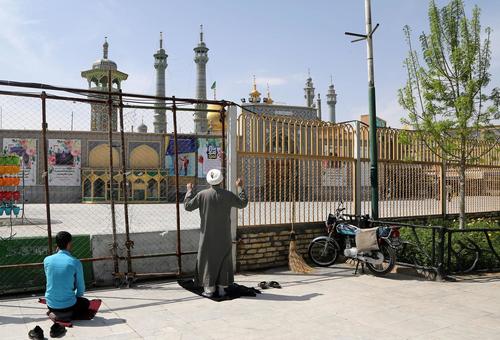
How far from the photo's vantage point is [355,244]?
29.0 ft

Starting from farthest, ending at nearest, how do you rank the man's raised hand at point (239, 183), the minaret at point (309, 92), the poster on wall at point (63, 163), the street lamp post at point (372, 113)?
the minaret at point (309, 92) < the poster on wall at point (63, 163) < the street lamp post at point (372, 113) < the man's raised hand at point (239, 183)

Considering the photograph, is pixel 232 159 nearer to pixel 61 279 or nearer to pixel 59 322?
pixel 61 279

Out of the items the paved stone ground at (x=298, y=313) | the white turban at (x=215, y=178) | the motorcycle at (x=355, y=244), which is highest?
the white turban at (x=215, y=178)

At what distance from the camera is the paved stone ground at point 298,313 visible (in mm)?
5070

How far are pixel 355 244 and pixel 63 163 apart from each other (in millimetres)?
22919

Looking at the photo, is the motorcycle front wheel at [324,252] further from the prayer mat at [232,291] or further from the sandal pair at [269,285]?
the prayer mat at [232,291]

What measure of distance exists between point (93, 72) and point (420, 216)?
Result: 33521mm

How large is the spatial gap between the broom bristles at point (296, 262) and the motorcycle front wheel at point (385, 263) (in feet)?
3.68

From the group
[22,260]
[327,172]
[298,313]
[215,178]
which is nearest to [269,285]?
[298,313]

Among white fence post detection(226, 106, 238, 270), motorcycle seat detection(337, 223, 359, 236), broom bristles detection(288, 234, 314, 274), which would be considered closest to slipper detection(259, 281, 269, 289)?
white fence post detection(226, 106, 238, 270)

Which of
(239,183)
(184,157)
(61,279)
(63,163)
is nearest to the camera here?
(61,279)

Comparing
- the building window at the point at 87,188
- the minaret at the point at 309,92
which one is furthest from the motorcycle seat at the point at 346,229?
the minaret at the point at 309,92

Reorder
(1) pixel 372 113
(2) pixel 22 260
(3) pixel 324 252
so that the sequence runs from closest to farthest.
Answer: (2) pixel 22 260 → (3) pixel 324 252 → (1) pixel 372 113

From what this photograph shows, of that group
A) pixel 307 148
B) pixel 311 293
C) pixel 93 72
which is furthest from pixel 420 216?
pixel 93 72
